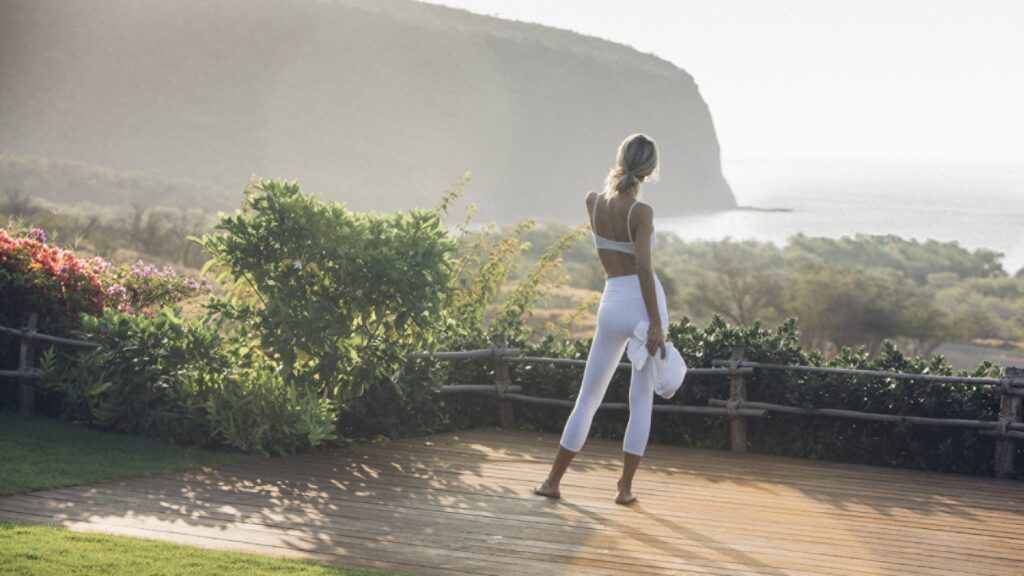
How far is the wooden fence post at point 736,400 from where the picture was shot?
25.4 feet

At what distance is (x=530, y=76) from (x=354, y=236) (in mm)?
77296

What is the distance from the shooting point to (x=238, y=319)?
7.14 metres

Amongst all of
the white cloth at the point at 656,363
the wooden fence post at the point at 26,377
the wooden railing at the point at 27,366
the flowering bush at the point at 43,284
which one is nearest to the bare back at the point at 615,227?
the white cloth at the point at 656,363

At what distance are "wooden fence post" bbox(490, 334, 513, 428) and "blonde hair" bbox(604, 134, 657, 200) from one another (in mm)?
3140

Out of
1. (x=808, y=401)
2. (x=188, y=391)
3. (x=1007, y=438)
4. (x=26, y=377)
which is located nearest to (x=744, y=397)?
(x=808, y=401)

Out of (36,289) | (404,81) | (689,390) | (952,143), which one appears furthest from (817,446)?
(404,81)

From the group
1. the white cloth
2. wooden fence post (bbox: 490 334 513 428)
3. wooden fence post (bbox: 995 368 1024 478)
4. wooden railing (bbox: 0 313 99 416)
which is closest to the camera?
the white cloth

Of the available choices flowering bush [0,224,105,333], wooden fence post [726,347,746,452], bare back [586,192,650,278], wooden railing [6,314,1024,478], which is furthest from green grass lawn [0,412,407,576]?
wooden fence post [726,347,746,452]

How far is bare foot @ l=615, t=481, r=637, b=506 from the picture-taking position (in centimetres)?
583

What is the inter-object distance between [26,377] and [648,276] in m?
4.52

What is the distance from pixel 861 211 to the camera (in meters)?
108

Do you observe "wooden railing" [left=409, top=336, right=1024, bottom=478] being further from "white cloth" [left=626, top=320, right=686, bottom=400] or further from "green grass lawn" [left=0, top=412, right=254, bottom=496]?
"white cloth" [left=626, top=320, right=686, bottom=400]

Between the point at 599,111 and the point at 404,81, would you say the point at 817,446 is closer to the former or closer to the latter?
the point at 404,81

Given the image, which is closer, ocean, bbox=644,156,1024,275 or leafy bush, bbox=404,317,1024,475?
leafy bush, bbox=404,317,1024,475
